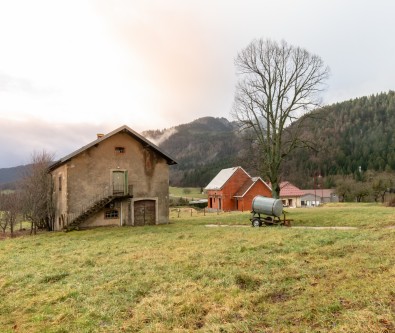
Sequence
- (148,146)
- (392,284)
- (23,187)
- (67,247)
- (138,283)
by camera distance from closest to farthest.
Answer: (392,284)
(138,283)
(67,247)
(148,146)
(23,187)

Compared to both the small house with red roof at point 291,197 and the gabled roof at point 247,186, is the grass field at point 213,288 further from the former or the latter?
the small house with red roof at point 291,197

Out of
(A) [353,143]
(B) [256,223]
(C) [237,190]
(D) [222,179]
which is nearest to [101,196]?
(B) [256,223]

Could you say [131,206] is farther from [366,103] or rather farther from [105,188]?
[366,103]

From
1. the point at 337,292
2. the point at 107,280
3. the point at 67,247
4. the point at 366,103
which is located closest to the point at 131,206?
the point at 67,247

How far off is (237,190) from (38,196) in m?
34.8

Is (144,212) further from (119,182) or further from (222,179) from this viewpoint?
(222,179)

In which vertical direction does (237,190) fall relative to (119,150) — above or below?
below

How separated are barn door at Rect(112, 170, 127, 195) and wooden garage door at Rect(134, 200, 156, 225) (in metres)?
1.93

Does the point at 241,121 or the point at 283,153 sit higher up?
the point at 241,121

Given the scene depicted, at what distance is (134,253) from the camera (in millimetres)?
15070

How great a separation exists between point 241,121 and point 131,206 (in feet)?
44.6

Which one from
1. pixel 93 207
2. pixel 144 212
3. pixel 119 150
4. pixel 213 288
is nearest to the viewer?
pixel 213 288

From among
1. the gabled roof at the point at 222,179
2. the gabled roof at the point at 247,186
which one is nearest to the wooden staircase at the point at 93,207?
the gabled roof at the point at 247,186

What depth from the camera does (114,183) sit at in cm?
2872
